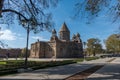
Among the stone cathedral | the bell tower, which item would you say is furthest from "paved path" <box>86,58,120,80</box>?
the bell tower

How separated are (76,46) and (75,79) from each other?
364ft

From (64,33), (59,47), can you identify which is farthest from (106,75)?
(64,33)

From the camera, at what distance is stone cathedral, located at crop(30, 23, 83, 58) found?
123 m

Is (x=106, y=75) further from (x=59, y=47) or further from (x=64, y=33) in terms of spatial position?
(x=64, y=33)

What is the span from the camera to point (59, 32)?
134000 mm

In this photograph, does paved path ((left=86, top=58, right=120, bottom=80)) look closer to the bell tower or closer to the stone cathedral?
the stone cathedral

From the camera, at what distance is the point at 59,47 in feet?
405

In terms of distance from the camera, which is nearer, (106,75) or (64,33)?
(106,75)

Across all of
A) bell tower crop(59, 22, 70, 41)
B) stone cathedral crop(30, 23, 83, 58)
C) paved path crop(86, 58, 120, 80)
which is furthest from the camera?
bell tower crop(59, 22, 70, 41)

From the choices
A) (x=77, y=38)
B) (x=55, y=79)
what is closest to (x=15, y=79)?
(x=55, y=79)

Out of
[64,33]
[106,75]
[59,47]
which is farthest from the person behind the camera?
[64,33]

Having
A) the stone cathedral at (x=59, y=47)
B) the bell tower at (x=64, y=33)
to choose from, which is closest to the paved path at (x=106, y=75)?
the stone cathedral at (x=59, y=47)

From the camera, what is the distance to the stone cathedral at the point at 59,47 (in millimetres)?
123000

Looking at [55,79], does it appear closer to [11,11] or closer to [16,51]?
[11,11]
